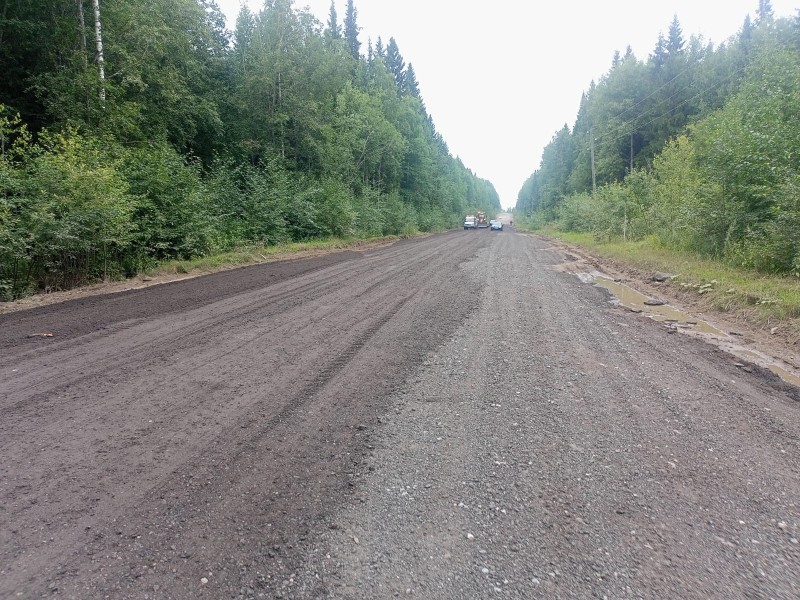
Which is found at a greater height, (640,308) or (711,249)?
(711,249)

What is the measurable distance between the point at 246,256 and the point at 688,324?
521 inches

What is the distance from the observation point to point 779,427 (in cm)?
336

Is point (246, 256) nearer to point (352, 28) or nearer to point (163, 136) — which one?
point (163, 136)

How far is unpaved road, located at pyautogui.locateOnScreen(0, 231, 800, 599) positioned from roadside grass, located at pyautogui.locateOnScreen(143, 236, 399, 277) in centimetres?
653

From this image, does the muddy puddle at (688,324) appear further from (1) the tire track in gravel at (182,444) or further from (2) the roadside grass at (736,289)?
(1) the tire track in gravel at (182,444)

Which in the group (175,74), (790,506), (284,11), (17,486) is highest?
(284,11)

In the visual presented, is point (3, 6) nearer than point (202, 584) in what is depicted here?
No

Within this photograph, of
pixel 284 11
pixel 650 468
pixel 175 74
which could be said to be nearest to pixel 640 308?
pixel 650 468

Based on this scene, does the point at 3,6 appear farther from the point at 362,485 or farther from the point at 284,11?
the point at 362,485

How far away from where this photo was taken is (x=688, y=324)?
22.5 ft

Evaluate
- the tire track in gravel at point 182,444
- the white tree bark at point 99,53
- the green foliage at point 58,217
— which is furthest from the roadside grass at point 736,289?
the white tree bark at point 99,53

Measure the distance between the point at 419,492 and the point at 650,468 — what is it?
1.57 m

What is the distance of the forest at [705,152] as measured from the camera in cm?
993

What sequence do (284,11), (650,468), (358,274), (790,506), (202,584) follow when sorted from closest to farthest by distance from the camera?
(202,584) → (790,506) → (650,468) → (358,274) → (284,11)
